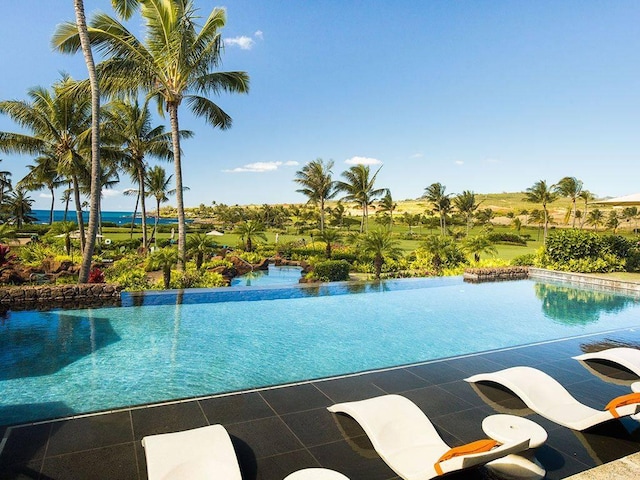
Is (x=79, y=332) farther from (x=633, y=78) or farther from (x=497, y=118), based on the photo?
(x=497, y=118)

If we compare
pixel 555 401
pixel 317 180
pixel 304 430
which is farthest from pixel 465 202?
pixel 304 430

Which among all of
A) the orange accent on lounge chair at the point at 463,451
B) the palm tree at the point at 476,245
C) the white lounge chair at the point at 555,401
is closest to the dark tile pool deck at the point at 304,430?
the white lounge chair at the point at 555,401

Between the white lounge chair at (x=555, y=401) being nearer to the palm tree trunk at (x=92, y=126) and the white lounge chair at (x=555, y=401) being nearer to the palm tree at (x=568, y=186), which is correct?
the palm tree trunk at (x=92, y=126)

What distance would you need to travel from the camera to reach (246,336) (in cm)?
802

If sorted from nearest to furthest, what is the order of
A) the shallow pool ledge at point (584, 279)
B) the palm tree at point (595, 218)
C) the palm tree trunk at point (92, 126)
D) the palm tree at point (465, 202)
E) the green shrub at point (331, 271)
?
the palm tree trunk at point (92, 126)
the shallow pool ledge at point (584, 279)
the green shrub at point (331, 271)
the palm tree at point (465, 202)
the palm tree at point (595, 218)

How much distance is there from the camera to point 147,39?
13500mm

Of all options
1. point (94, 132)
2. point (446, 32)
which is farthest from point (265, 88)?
point (94, 132)

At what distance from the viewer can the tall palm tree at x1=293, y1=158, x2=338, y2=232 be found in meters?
34.6

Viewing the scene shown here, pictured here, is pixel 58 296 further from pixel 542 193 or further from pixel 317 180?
pixel 542 193

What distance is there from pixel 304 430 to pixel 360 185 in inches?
1153

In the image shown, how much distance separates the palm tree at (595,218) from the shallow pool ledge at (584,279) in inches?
1721

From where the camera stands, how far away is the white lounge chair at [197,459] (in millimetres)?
2881

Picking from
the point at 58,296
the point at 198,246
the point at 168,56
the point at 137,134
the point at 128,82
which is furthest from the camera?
the point at 137,134

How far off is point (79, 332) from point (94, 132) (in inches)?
234
